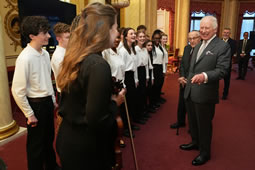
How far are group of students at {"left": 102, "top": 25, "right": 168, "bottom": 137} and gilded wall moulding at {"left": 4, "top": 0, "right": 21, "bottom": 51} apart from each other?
2806 mm

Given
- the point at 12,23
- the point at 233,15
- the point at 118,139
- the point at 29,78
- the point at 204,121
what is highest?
the point at 233,15

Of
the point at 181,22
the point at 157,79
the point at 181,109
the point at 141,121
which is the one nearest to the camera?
the point at 181,109

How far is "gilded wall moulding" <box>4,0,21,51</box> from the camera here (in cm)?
490

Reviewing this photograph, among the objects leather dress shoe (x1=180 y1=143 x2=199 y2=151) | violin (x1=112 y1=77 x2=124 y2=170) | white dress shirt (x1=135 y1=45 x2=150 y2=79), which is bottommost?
leather dress shoe (x1=180 y1=143 x2=199 y2=151)

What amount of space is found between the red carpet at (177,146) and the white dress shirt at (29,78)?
1.12 m

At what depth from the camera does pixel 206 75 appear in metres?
2.22

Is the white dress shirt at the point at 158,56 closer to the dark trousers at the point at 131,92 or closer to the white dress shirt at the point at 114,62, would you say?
the dark trousers at the point at 131,92

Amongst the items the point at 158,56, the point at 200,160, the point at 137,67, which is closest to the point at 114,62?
the point at 137,67

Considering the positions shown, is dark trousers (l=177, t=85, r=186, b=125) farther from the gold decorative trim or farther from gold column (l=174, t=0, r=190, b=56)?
gold column (l=174, t=0, r=190, b=56)

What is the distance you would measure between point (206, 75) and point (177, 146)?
1.30m

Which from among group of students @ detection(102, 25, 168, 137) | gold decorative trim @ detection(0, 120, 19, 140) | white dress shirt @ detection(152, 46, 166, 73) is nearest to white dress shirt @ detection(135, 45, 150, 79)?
group of students @ detection(102, 25, 168, 137)

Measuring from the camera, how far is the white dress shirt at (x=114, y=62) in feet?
10.0

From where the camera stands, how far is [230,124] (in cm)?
392

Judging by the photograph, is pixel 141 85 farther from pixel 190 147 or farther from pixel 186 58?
pixel 190 147
